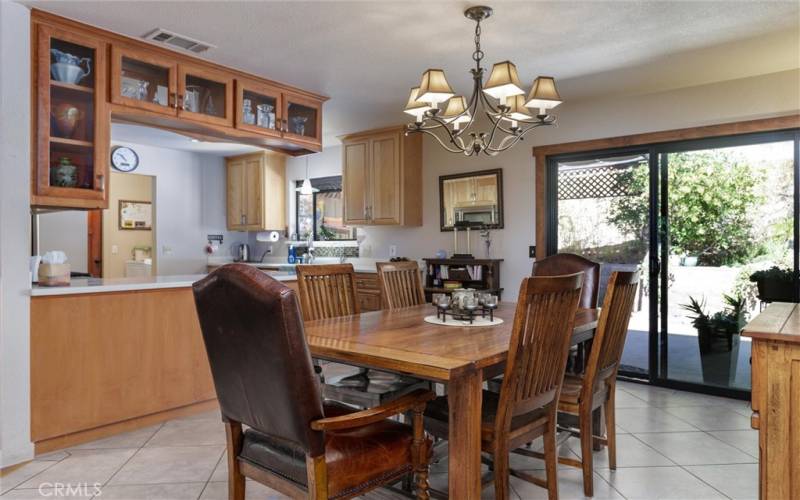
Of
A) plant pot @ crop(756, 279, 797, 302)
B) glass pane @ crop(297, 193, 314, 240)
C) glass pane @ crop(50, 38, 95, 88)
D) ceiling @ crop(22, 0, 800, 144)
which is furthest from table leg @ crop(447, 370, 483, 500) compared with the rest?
glass pane @ crop(297, 193, 314, 240)

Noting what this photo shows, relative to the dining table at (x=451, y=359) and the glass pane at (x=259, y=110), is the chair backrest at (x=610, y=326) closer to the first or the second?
the dining table at (x=451, y=359)

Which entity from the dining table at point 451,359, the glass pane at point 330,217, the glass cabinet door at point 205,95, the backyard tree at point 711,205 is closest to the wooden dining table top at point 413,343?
the dining table at point 451,359

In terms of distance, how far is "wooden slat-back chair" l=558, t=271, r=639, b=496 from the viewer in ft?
7.27

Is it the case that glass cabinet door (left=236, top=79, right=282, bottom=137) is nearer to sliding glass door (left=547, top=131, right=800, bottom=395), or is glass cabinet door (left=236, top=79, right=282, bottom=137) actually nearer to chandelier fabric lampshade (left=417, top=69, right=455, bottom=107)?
chandelier fabric lampshade (left=417, top=69, right=455, bottom=107)

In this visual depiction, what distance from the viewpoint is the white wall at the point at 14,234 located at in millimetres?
2617

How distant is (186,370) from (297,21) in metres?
2.28

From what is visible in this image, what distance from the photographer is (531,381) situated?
1905 mm

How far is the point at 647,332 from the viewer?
4273 mm

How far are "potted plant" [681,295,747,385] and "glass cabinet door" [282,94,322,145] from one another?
3294 millimetres

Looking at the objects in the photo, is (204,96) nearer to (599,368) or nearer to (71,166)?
(71,166)

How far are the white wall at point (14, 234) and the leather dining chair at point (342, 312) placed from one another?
1.44m

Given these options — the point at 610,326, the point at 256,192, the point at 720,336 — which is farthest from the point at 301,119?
the point at 720,336

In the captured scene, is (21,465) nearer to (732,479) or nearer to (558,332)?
(558,332)

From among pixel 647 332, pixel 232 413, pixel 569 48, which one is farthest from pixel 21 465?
pixel 647 332
